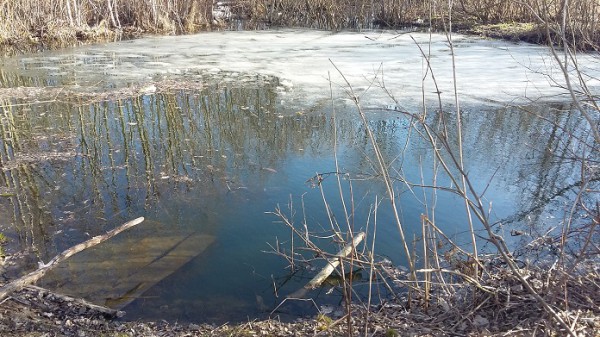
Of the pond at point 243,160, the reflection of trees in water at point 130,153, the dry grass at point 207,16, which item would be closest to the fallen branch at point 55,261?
the pond at point 243,160

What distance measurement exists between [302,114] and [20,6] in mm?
10347

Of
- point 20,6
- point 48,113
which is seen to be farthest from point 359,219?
point 20,6

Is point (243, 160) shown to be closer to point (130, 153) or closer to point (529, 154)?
point (130, 153)

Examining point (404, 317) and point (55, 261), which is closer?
point (404, 317)

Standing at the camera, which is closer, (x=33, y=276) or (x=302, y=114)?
(x=33, y=276)

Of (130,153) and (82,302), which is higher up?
(130,153)

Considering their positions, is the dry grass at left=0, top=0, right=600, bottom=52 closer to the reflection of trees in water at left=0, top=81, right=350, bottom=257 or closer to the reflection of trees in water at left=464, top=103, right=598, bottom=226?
the reflection of trees in water at left=464, top=103, right=598, bottom=226

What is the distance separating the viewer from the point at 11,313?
10.2 feet

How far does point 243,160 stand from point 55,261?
9.38ft

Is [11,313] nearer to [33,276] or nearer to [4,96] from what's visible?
[33,276]

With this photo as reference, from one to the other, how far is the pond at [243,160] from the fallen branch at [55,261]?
0.18 metres

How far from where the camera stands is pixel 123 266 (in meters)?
4.06

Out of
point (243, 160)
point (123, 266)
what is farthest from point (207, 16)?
point (123, 266)

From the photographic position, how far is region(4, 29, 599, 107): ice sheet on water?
8984mm
